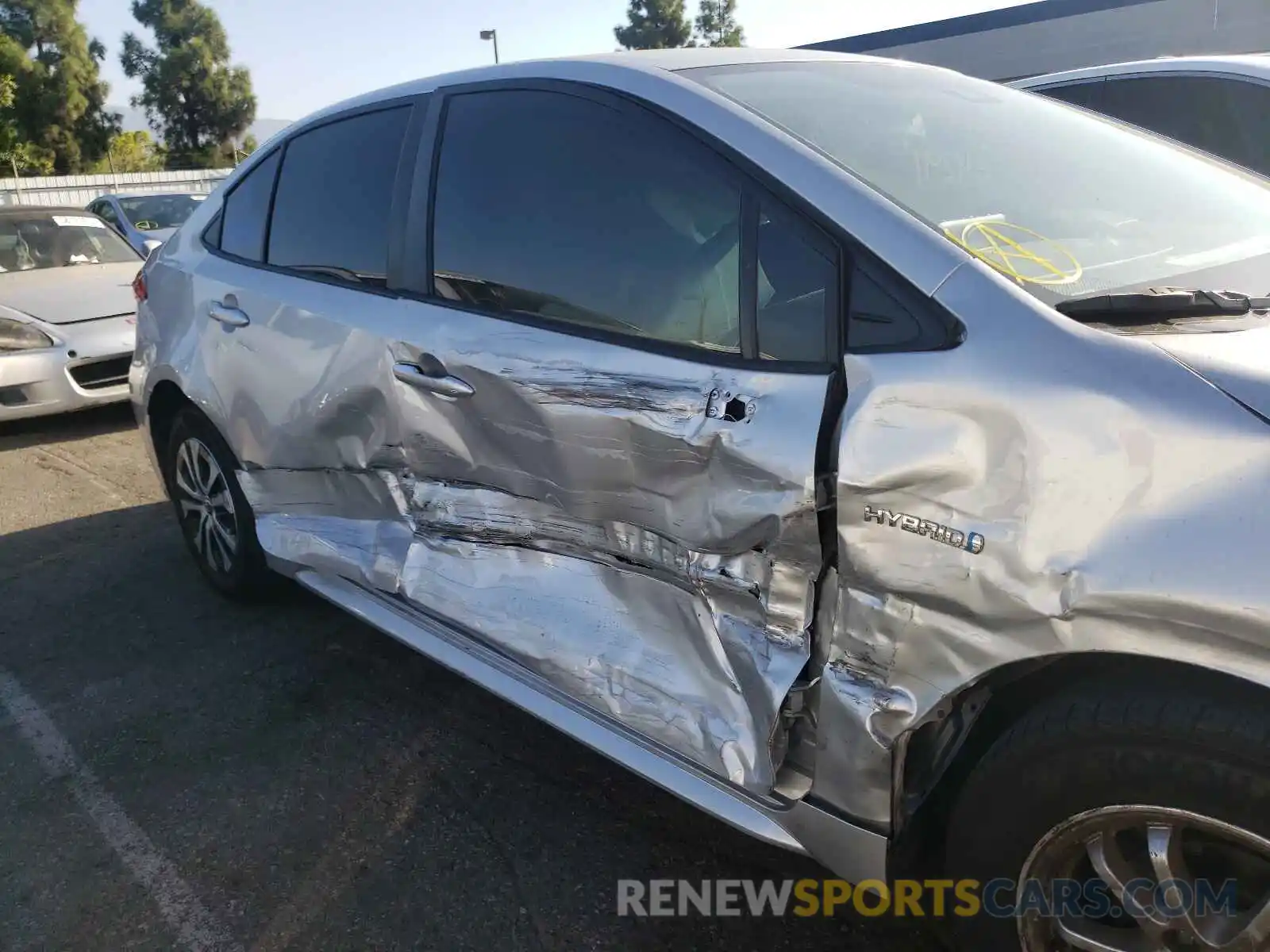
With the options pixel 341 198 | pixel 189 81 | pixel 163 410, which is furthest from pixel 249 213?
pixel 189 81

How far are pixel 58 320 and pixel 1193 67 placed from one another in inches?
267

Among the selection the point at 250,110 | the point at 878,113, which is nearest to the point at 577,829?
the point at 878,113

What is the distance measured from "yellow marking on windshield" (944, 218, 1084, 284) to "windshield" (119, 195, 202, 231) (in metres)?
11.3

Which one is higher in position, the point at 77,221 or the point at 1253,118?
the point at 1253,118

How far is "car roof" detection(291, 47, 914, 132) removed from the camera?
229 centimetres

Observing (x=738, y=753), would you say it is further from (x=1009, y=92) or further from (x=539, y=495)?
(x=1009, y=92)

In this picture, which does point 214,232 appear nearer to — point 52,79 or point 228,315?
point 228,315

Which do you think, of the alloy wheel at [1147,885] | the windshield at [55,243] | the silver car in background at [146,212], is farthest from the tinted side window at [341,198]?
the silver car in background at [146,212]

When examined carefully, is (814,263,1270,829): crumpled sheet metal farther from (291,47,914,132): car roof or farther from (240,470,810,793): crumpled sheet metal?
(291,47,914,132): car roof

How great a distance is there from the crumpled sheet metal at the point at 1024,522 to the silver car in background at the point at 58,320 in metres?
5.93

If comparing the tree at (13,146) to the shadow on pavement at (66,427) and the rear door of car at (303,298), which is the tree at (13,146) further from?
the rear door of car at (303,298)

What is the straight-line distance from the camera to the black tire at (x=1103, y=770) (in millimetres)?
1350

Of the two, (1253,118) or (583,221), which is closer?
(583,221)

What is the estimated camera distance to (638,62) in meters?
2.30
